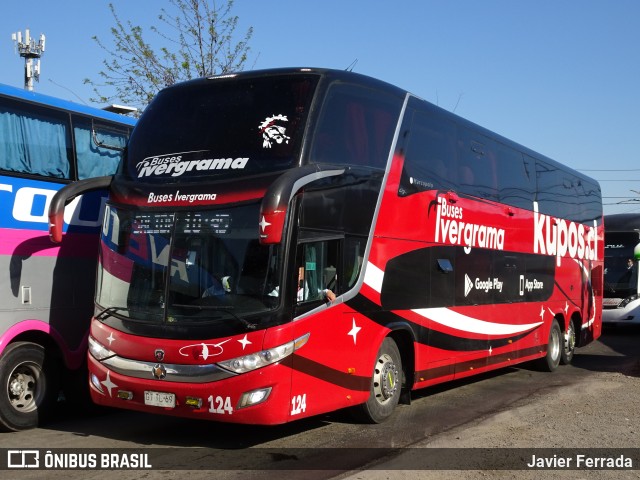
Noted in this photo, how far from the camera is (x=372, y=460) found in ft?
24.7

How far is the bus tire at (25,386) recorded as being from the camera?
887 cm

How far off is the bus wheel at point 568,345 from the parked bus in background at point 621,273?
7.34m

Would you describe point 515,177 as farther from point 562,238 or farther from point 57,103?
point 57,103

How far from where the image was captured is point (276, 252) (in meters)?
7.62

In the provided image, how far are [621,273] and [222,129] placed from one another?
1915 cm

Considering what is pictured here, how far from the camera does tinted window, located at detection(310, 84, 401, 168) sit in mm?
8359

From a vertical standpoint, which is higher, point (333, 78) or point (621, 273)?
point (333, 78)

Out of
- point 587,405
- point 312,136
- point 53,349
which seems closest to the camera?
point 312,136

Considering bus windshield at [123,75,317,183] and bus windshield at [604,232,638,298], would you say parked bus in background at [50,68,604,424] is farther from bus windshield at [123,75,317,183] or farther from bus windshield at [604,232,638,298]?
bus windshield at [604,232,638,298]

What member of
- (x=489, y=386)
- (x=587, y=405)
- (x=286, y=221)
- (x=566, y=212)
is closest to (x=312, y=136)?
(x=286, y=221)

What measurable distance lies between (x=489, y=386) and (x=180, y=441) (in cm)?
632

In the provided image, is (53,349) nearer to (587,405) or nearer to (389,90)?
(389,90)

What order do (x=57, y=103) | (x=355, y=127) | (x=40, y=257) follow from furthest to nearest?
1. (x=57, y=103)
2. (x=40, y=257)
3. (x=355, y=127)

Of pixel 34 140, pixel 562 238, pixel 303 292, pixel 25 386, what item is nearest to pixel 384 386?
pixel 303 292
